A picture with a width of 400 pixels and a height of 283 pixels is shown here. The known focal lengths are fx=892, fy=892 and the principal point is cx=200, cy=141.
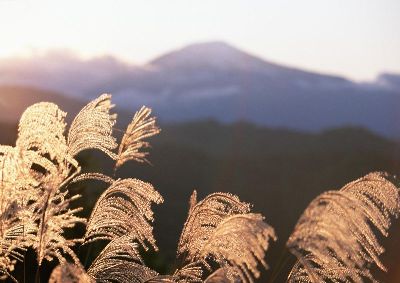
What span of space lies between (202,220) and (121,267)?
65cm

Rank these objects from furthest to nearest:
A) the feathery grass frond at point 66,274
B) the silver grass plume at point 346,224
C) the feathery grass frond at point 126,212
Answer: the feathery grass frond at point 126,212 < the feathery grass frond at point 66,274 < the silver grass plume at point 346,224

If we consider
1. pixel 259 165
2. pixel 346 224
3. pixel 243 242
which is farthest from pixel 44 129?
pixel 259 165

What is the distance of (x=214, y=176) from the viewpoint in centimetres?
8012

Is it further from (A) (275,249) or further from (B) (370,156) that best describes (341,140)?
(A) (275,249)

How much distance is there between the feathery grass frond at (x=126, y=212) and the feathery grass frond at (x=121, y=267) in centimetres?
7

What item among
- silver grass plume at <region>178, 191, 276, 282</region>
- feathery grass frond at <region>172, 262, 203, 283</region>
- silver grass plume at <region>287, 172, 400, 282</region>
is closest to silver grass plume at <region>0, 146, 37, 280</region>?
feathery grass frond at <region>172, 262, 203, 283</region>

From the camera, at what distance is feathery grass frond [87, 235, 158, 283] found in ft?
20.1

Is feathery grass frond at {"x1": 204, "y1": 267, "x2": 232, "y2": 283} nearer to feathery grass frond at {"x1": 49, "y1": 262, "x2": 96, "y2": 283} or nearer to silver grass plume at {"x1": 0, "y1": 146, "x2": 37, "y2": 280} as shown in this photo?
feathery grass frond at {"x1": 49, "y1": 262, "x2": 96, "y2": 283}

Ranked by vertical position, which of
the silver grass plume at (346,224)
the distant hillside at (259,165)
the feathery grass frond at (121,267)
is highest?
the silver grass plume at (346,224)

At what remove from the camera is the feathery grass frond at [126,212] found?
6059 mm

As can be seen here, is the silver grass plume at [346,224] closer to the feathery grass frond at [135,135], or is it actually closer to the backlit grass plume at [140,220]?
the backlit grass plume at [140,220]

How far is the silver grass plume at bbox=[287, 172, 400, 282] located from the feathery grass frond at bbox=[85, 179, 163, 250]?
1194 mm

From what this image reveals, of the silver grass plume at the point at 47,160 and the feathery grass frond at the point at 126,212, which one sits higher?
the silver grass plume at the point at 47,160

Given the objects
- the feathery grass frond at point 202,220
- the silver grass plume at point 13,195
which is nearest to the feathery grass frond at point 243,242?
the feathery grass frond at point 202,220
